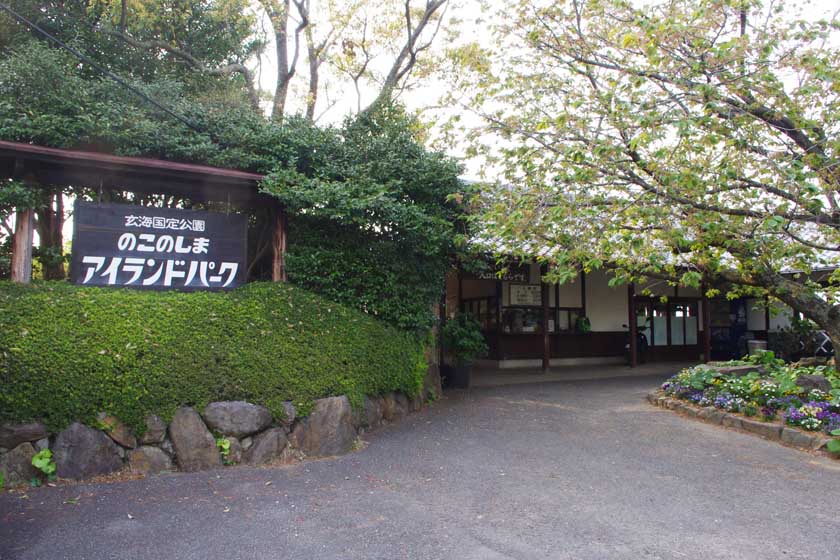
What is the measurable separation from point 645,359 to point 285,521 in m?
14.9

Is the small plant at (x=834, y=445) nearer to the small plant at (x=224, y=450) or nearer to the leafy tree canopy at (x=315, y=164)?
the leafy tree canopy at (x=315, y=164)

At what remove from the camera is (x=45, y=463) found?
5.42m

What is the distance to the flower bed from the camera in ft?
25.4

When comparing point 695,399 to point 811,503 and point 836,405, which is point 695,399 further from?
point 811,503

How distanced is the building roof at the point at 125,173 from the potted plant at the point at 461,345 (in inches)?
185

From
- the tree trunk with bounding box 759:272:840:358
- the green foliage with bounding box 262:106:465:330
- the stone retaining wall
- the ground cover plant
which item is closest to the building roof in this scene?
the green foliage with bounding box 262:106:465:330

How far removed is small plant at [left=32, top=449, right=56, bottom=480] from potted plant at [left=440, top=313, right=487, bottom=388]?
23.0ft

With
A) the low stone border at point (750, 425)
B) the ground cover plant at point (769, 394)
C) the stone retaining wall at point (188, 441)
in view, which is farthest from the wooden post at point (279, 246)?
the ground cover plant at point (769, 394)

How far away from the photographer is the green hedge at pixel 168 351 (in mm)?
5605

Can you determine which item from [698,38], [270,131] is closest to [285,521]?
[270,131]

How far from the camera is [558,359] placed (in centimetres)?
1631

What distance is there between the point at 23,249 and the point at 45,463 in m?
2.68

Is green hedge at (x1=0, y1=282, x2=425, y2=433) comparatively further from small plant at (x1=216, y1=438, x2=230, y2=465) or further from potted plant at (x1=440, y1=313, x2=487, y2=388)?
potted plant at (x1=440, y1=313, x2=487, y2=388)

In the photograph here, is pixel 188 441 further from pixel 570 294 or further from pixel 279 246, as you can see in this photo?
pixel 570 294
